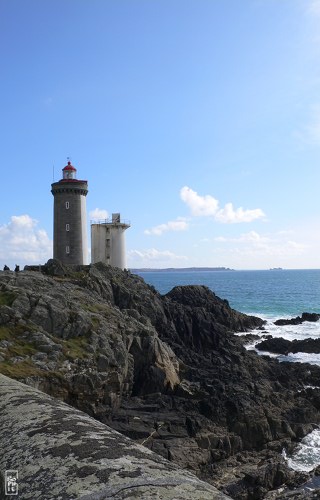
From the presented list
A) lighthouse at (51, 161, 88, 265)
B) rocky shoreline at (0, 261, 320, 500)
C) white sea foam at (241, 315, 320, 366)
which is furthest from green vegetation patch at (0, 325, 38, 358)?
white sea foam at (241, 315, 320, 366)

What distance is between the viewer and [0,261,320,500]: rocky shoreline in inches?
758

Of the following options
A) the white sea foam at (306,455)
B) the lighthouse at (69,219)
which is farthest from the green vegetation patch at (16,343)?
the lighthouse at (69,219)

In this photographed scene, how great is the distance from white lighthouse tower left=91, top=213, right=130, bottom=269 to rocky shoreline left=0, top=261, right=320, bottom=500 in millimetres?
18255

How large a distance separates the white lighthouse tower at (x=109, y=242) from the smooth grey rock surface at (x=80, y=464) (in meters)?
50.0

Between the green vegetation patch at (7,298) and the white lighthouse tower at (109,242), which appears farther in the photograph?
the white lighthouse tower at (109,242)

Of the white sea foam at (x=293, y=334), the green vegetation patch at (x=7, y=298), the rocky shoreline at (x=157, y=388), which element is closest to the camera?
the rocky shoreline at (x=157, y=388)

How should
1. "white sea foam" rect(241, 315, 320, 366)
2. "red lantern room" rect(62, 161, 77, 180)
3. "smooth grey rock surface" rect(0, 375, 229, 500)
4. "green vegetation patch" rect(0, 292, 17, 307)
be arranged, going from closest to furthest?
"smooth grey rock surface" rect(0, 375, 229, 500), "green vegetation patch" rect(0, 292, 17, 307), "white sea foam" rect(241, 315, 320, 366), "red lantern room" rect(62, 161, 77, 180)

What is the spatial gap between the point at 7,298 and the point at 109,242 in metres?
28.6

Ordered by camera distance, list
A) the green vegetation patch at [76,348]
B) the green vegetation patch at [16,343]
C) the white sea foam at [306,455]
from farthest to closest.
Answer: the green vegetation patch at [76,348] < the green vegetation patch at [16,343] < the white sea foam at [306,455]

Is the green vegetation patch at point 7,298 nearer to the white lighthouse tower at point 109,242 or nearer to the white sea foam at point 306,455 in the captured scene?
the white sea foam at point 306,455

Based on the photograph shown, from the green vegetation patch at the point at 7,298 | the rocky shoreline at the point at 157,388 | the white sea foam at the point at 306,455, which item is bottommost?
the white sea foam at the point at 306,455

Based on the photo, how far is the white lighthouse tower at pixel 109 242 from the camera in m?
53.6

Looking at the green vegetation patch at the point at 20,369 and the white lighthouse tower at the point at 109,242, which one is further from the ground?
the white lighthouse tower at the point at 109,242

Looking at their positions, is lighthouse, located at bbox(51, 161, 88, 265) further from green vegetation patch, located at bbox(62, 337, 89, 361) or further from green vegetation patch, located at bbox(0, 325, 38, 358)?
green vegetation patch, located at bbox(0, 325, 38, 358)
